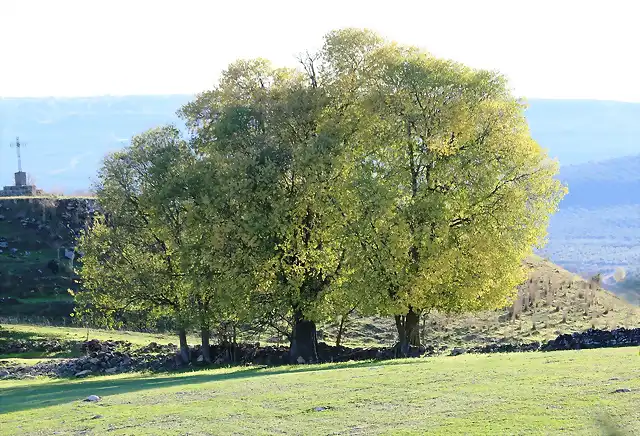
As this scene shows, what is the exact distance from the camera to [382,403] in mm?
19656

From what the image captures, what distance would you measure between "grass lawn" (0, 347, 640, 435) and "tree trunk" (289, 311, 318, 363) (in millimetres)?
14710

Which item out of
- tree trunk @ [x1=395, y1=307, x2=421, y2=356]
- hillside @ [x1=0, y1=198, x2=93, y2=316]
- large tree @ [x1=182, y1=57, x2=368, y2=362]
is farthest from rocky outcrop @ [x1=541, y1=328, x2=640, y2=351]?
hillside @ [x1=0, y1=198, x2=93, y2=316]

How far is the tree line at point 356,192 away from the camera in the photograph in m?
39.3

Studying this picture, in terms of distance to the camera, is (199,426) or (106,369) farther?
(106,369)

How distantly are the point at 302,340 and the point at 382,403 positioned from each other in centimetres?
2490

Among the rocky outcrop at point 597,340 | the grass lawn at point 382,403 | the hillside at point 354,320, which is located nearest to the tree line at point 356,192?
the rocky outcrop at point 597,340

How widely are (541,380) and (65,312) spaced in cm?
6384

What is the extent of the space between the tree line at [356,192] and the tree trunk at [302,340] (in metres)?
0.08

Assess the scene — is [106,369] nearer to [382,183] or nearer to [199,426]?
[382,183]

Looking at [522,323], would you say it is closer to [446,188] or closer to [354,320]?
[354,320]

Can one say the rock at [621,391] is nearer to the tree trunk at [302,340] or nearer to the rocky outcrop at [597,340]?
the rocky outcrop at [597,340]

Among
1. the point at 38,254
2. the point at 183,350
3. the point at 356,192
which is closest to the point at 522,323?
the point at 356,192

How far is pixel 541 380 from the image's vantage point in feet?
66.4

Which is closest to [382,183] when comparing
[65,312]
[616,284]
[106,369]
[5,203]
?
[106,369]
